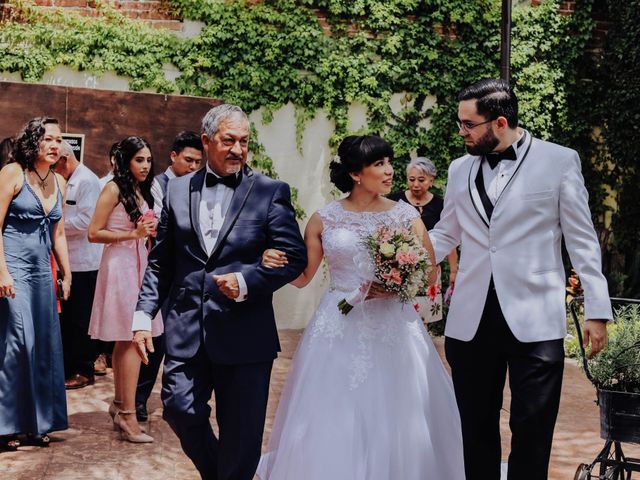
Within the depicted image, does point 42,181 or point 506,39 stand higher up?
point 506,39

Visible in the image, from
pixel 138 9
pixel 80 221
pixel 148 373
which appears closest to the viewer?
pixel 148 373

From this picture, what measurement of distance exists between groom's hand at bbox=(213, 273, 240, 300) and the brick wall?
694cm

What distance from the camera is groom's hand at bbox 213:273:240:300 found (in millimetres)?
3848

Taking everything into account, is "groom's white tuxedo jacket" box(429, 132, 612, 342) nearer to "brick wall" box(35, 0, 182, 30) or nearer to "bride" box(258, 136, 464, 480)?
"bride" box(258, 136, 464, 480)

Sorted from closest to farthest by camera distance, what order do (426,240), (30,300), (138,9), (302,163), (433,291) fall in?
(426,240) → (30,300) → (433,291) → (138,9) → (302,163)

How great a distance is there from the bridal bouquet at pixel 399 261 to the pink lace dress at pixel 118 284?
7.13ft

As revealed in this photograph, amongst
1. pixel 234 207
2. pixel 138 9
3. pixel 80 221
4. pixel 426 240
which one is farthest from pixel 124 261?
pixel 138 9

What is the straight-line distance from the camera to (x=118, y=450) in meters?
5.66

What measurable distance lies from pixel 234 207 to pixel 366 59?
6.91 meters

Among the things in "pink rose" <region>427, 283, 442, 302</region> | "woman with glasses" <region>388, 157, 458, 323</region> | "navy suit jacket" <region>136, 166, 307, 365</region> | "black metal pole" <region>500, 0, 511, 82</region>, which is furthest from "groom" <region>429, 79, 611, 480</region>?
"black metal pole" <region>500, 0, 511, 82</region>

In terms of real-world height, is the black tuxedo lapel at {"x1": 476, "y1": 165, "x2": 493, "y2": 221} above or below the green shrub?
above

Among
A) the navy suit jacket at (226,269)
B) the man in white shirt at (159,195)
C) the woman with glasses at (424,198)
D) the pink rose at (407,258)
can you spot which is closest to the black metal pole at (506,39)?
the woman with glasses at (424,198)

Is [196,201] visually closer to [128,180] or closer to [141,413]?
[128,180]

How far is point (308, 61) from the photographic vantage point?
410 inches
